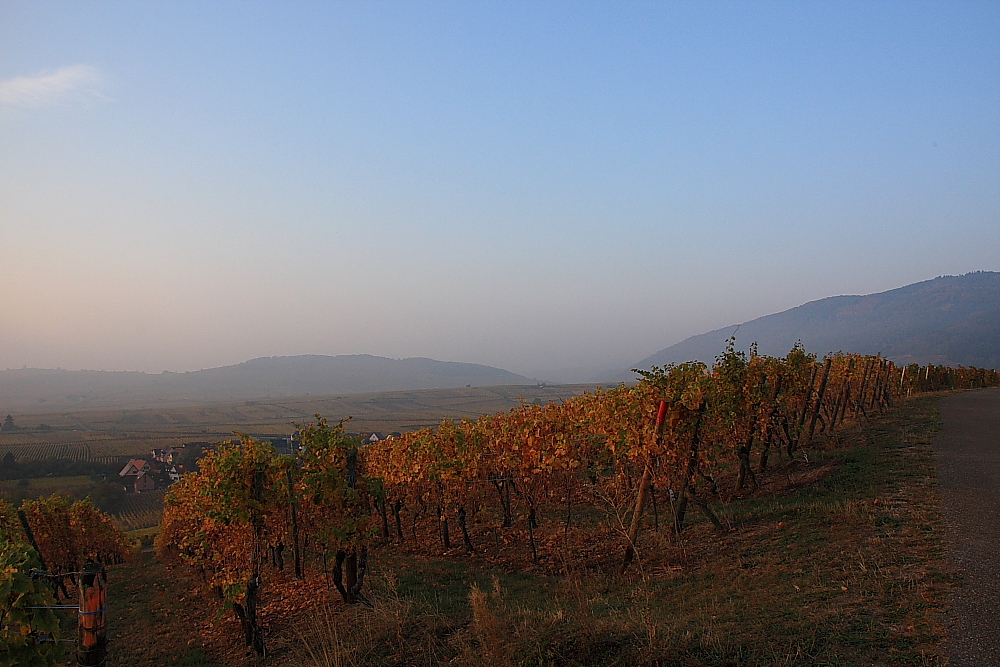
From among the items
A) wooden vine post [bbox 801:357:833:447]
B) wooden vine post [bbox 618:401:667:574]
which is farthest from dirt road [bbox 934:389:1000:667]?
wooden vine post [bbox 618:401:667:574]

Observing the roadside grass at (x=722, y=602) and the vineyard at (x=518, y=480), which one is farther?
the vineyard at (x=518, y=480)

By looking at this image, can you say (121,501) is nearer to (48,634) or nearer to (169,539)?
(169,539)

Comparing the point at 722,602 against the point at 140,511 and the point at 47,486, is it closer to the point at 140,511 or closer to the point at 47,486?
the point at 140,511

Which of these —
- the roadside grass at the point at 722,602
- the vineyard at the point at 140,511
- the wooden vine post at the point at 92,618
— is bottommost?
the vineyard at the point at 140,511

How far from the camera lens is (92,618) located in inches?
200

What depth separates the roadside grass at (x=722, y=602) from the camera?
5016 mm

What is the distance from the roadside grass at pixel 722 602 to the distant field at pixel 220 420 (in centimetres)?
5596

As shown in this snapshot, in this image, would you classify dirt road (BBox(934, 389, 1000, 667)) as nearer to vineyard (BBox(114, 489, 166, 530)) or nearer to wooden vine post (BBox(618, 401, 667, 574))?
wooden vine post (BBox(618, 401, 667, 574))

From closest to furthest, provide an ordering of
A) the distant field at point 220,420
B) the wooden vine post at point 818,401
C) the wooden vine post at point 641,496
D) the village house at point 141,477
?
the wooden vine post at point 641,496
the wooden vine post at point 818,401
the village house at point 141,477
the distant field at point 220,420

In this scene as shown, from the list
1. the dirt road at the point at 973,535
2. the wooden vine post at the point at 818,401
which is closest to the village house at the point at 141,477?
the wooden vine post at the point at 818,401

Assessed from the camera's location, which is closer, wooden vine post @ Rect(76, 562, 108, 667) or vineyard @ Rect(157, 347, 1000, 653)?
wooden vine post @ Rect(76, 562, 108, 667)

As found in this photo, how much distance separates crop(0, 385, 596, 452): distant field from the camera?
80.4 metres

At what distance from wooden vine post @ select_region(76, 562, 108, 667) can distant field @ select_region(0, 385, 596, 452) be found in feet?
199

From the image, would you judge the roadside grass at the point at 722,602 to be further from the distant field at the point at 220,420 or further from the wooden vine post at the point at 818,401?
the distant field at the point at 220,420
